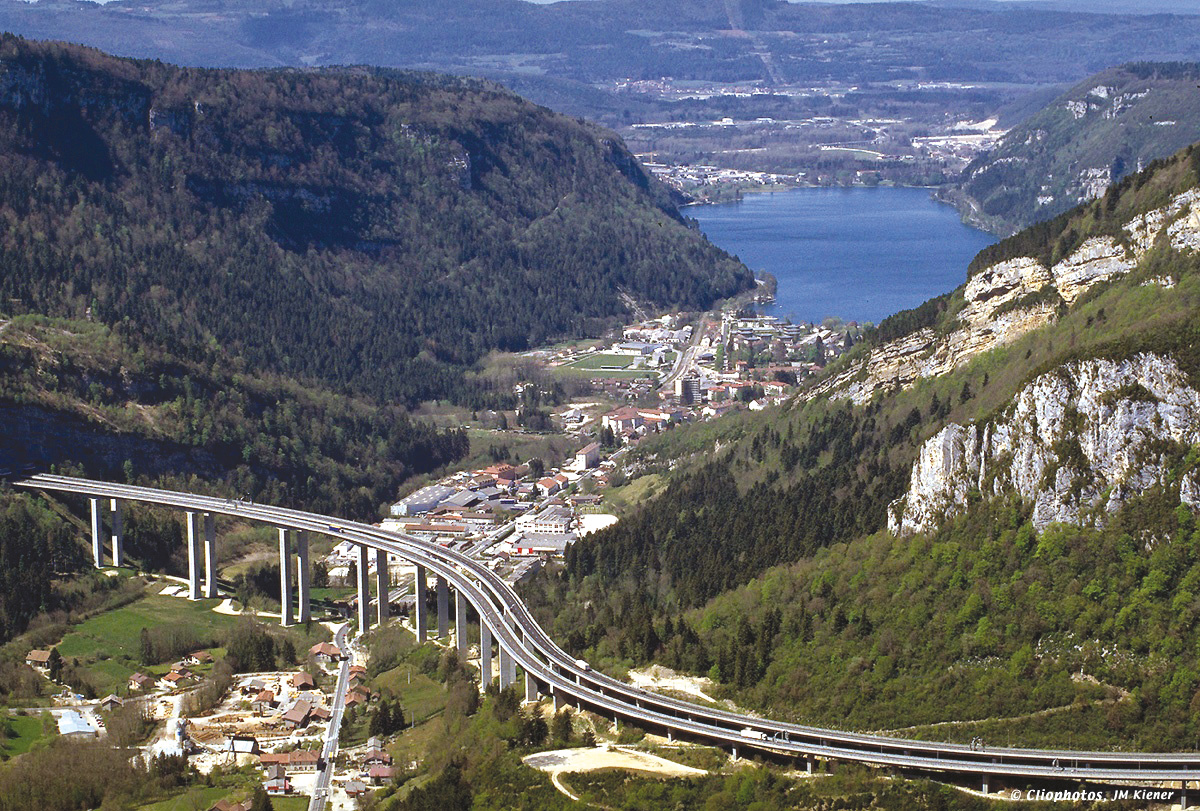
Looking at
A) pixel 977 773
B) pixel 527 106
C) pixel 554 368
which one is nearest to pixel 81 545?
pixel 977 773

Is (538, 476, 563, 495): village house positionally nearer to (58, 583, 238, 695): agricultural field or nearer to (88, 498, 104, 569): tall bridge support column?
(58, 583, 238, 695): agricultural field

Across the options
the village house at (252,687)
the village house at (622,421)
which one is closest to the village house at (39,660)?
the village house at (252,687)

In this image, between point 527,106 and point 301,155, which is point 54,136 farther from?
point 527,106

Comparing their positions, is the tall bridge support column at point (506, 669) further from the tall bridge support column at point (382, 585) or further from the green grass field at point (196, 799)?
the tall bridge support column at point (382, 585)

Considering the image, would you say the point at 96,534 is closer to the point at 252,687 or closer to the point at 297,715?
the point at 252,687

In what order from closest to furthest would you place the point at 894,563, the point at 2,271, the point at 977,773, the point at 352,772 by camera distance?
the point at 977,773 → the point at 352,772 → the point at 894,563 → the point at 2,271

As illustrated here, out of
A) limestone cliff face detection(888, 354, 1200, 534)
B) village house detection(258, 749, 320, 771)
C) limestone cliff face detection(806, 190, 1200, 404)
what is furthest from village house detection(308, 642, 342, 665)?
limestone cliff face detection(806, 190, 1200, 404)

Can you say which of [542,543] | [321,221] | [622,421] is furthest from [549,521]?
[321,221]
